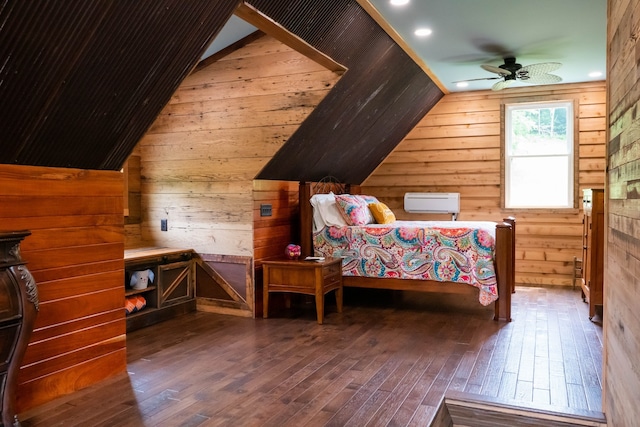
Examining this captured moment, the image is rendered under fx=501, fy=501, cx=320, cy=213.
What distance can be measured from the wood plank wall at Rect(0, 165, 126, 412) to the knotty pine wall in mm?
1517

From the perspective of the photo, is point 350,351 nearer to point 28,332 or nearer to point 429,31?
point 28,332

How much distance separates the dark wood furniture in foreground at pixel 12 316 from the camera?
84.5 inches

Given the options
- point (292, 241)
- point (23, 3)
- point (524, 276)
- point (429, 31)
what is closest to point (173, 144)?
point (292, 241)

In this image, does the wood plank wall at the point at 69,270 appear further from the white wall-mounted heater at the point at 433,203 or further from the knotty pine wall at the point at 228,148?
the white wall-mounted heater at the point at 433,203

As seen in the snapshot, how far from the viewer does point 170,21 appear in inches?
98.9

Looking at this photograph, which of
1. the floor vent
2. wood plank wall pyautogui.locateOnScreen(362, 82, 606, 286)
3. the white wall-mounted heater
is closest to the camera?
the floor vent

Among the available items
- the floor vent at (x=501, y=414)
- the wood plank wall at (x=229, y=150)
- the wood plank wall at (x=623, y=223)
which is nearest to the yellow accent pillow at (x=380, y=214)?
Answer: the wood plank wall at (x=229, y=150)

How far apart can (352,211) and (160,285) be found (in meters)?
1.95

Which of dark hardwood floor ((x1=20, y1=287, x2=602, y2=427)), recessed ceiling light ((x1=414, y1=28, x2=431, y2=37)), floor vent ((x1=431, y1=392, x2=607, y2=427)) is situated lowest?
floor vent ((x1=431, y1=392, x2=607, y2=427))

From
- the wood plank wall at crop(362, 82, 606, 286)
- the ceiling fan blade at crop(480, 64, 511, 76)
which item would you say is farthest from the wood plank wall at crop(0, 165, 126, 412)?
the wood plank wall at crop(362, 82, 606, 286)

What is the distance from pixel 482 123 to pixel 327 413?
4.95 metres

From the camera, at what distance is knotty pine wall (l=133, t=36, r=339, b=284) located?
4289 millimetres

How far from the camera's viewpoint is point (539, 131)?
6289mm

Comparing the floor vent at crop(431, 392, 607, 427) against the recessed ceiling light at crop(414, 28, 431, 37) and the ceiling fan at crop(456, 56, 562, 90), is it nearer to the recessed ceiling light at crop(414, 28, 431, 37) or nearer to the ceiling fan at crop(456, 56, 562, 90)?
the recessed ceiling light at crop(414, 28, 431, 37)
